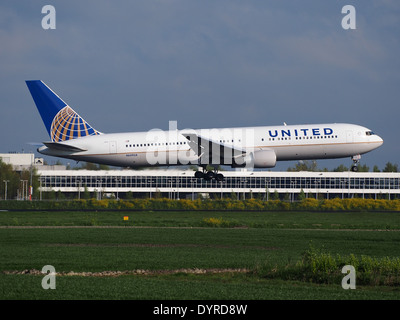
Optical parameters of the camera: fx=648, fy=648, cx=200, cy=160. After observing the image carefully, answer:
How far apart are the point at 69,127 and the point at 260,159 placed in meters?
16.8

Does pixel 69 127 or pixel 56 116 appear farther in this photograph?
pixel 56 116

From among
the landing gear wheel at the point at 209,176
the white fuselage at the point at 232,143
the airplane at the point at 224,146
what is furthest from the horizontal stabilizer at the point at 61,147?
the landing gear wheel at the point at 209,176

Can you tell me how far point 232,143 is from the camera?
52844mm

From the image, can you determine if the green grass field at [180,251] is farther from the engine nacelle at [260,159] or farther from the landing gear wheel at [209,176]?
the engine nacelle at [260,159]

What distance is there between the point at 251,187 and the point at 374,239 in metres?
78.4

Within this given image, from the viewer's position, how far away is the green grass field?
793 inches

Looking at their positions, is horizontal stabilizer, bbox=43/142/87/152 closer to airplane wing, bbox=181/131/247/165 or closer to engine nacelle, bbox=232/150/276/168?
airplane wing, bbox=181/131/247/165

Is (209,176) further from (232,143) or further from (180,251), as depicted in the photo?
(180,251)

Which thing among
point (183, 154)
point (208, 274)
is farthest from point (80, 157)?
point (208, 274)

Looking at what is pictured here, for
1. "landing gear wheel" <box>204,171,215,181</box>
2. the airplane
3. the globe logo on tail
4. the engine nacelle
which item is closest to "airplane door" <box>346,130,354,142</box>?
the airplane

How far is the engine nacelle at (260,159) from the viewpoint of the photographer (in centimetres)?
5100

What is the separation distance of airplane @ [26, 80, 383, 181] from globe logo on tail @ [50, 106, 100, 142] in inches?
40.2

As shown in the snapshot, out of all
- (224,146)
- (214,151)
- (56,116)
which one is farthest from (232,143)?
(56,116)
